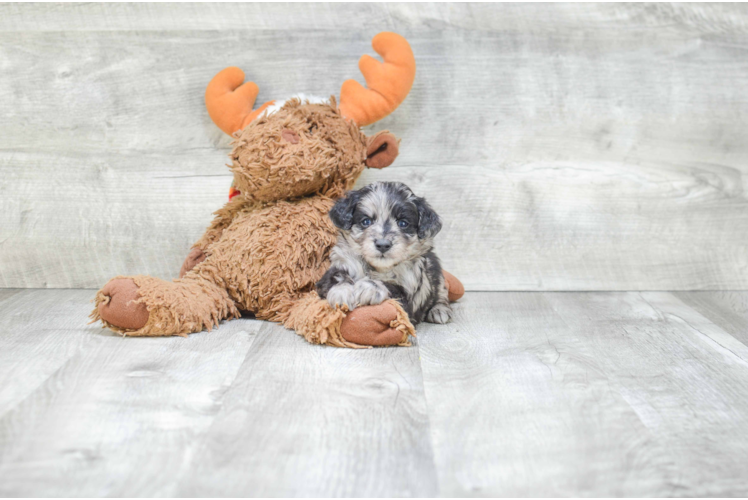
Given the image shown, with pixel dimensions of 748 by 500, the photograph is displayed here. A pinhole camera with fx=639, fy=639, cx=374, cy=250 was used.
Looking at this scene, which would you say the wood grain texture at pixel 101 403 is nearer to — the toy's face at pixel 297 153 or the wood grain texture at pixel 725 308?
the toy's face at pixel 297 153

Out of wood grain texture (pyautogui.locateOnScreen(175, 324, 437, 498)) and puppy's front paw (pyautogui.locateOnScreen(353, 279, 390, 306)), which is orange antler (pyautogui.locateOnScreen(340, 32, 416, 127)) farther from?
wood grain texture (pyautogui.locateOnScreen(175, 324, 437, 498))

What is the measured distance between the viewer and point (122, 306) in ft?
5.41

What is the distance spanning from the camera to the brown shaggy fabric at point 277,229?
1.78m

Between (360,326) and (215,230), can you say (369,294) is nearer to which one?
(360,326)

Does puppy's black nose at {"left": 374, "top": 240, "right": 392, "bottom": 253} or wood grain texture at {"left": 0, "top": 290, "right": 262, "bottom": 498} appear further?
puppy's black nose at {"left": 374, "top": 240, "right": 392, "bottom": 253}

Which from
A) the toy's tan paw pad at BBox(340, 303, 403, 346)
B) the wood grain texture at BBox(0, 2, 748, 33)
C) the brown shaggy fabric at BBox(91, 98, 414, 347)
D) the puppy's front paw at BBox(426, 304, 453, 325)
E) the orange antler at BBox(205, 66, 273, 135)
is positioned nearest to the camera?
the toy's tan paw pad at BBox(340, 303, 403, 346)

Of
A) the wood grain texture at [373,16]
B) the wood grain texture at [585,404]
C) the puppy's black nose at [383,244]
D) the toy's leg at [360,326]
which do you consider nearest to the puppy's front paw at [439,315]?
the wood grain texture at [585,404]

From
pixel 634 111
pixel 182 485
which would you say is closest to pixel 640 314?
pixel 634 111

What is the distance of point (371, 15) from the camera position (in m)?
2.31

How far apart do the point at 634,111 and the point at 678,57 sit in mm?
254

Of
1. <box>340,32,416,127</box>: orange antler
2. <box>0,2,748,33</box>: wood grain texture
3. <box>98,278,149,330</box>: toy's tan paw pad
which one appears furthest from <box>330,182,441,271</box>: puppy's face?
<box>0,2,748,33</box>: wood grain texture

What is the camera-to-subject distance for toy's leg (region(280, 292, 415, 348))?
1.63m

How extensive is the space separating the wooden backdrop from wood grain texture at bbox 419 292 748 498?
472mm

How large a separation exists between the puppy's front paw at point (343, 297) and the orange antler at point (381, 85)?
62 centimetres
